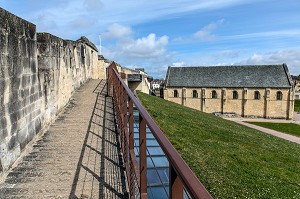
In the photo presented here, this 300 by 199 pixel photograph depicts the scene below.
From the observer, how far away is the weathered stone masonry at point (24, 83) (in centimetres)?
396

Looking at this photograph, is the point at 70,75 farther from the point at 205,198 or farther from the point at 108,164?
the point at 205,198

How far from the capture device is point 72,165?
4.31 metres

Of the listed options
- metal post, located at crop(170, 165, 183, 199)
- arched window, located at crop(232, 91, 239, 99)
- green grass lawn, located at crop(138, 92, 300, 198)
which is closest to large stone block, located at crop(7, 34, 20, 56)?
metal post, located at crop(170, 165, 183, 199)

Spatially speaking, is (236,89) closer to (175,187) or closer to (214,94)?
(214,94)

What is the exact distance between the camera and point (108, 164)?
430 cm

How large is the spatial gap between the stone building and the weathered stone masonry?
43788 millimetres

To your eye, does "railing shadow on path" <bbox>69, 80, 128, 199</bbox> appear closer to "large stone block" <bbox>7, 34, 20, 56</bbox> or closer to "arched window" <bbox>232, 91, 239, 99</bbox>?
"large stone block" <bbox>7, 34, 20, 56</bbox>

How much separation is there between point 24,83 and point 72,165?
1.72 meters

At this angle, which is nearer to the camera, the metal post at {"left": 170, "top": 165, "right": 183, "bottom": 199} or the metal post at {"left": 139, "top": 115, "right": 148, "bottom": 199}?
the metal post at {"left": 170, "top": 165, "right": 183, "bottom": 199}

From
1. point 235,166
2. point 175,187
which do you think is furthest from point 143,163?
point 235,166

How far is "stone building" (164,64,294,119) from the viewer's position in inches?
1834

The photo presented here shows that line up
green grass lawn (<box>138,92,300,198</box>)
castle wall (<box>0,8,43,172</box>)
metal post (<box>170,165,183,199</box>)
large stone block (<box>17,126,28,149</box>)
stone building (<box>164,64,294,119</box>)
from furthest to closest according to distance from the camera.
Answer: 1. stone building (<box>164,64,294,119</box>)
2. green grass lawn (<box>138,92,300,198</box>)
3. large stone block (<box>17,126,28,149</box>)
4. castle wall (<box>0,8,43,172</box>)
5. metal post (<box>170,165,183,199</box>)

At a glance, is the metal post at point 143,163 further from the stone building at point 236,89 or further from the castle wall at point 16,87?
the stone building at point 236,89

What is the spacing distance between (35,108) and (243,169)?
6368mm
